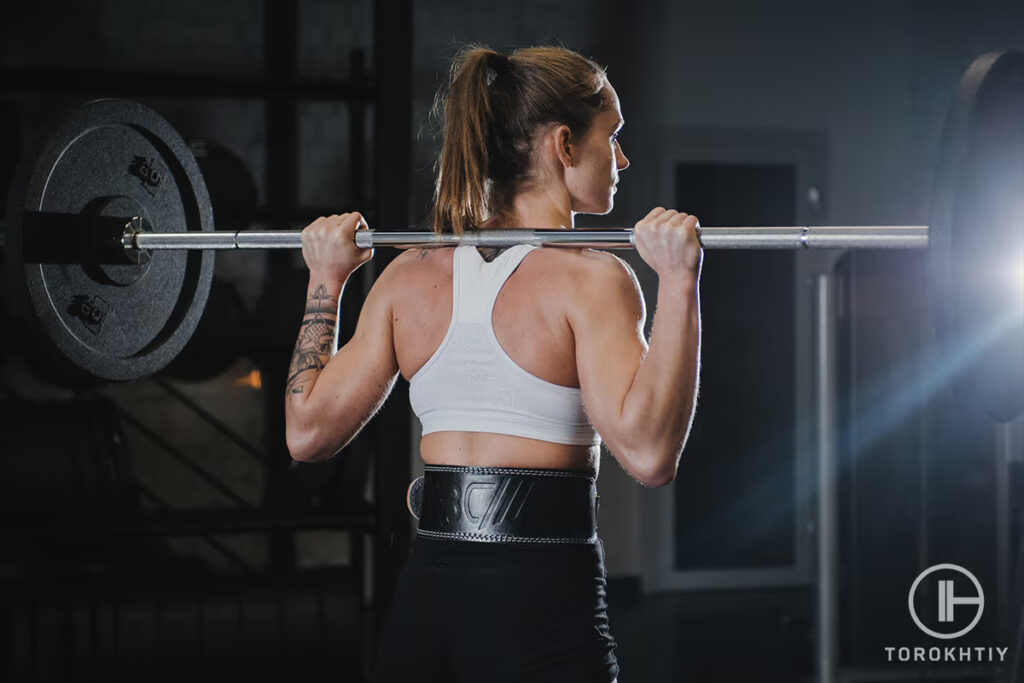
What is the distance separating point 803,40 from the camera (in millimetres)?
4793

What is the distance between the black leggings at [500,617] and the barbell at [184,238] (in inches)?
15.2

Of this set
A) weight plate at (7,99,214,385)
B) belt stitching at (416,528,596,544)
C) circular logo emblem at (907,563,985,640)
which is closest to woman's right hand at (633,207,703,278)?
belt stitching at (416,528,596,544)

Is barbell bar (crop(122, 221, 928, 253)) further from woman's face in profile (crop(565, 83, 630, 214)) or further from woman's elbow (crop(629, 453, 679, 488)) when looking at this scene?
woman's elbow (crop(629, 453, 679, 488))

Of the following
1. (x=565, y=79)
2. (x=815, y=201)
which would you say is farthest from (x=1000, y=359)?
(x=815, y=201)

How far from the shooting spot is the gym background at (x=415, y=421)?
2.77 m

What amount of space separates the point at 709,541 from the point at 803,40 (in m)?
2.41

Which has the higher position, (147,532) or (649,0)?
(649,0)

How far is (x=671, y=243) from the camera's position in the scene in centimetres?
123

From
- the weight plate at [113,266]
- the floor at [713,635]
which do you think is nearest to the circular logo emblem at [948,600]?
the floor at [713,635]

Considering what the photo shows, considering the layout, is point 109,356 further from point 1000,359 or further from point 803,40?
point 803,40

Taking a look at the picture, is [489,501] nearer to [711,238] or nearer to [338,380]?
[338,380]

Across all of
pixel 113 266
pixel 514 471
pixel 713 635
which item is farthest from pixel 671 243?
pixel 713 635

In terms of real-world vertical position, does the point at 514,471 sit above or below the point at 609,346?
below

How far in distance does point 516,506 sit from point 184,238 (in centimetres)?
78
